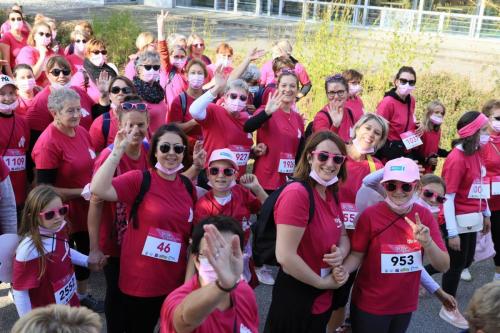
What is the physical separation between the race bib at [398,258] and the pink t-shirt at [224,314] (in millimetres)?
1220

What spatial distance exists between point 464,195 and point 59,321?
415 cm

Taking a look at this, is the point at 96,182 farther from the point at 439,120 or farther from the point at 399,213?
the point at 439,120

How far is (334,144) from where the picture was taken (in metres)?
3.37

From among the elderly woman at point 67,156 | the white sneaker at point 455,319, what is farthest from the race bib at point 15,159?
the white sneaker at point 455,319

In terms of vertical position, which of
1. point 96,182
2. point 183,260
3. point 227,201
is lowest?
point 183,260

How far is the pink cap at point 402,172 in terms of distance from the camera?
335 cm

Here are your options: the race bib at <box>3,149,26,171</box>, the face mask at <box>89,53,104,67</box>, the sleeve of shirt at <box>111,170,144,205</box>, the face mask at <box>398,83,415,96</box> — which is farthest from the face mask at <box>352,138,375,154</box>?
the face mask at <box>89,53,104,67</box>

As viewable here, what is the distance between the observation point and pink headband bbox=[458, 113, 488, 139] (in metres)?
4.82

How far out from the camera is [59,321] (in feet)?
6.48

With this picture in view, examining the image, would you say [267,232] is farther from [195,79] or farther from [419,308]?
[195,79]

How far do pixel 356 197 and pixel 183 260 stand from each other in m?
1.42

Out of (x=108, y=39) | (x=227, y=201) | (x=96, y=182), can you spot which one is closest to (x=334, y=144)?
(x=227, y=201)

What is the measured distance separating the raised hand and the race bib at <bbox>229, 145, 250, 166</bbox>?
296 centimetres

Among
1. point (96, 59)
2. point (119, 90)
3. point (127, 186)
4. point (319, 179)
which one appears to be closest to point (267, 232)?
point (319, 179)
